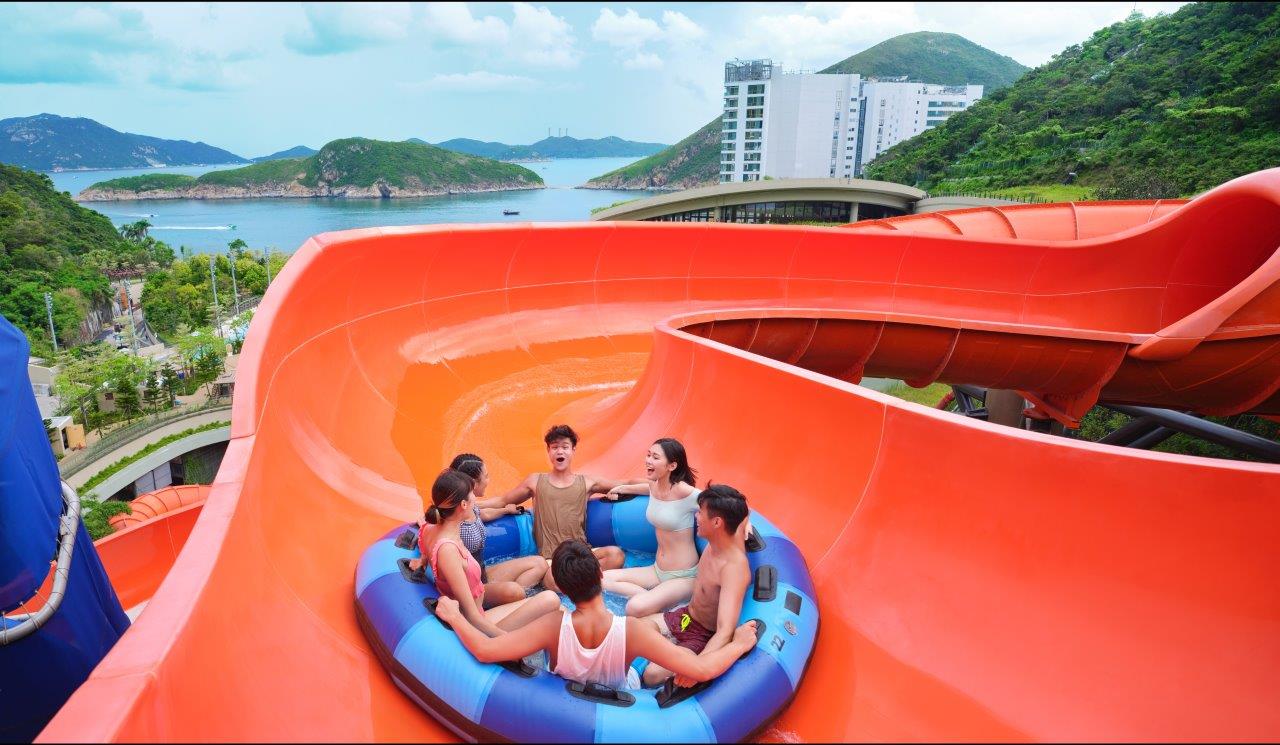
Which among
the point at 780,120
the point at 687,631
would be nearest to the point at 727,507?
the point at 687,631

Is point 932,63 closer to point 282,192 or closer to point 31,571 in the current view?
point 282,192

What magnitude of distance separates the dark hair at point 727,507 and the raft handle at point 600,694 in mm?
845

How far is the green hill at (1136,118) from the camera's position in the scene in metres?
31.2

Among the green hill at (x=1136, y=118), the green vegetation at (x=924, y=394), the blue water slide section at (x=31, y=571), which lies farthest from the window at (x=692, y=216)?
the blue water slide section at (x=31, y=571)

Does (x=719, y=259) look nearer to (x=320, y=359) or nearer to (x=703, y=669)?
(x=320, y=359)

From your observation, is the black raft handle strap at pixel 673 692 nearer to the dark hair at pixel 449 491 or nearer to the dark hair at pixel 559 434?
the dark hair at pixel 449 491

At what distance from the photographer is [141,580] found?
8.78m

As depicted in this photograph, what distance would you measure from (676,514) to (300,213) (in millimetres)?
147379

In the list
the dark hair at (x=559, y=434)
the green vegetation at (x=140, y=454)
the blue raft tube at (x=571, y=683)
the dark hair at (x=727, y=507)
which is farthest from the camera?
the green vegetation at (x=140, y=454)

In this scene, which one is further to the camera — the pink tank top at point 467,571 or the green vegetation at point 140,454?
the green vegetation at point 140,454

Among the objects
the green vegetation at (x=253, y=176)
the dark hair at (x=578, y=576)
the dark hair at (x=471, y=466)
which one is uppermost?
the green vegetation at (x=253, y=176)

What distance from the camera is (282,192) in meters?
157

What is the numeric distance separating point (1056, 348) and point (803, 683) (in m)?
6.43

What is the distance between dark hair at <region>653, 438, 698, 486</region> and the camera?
3598 mm
